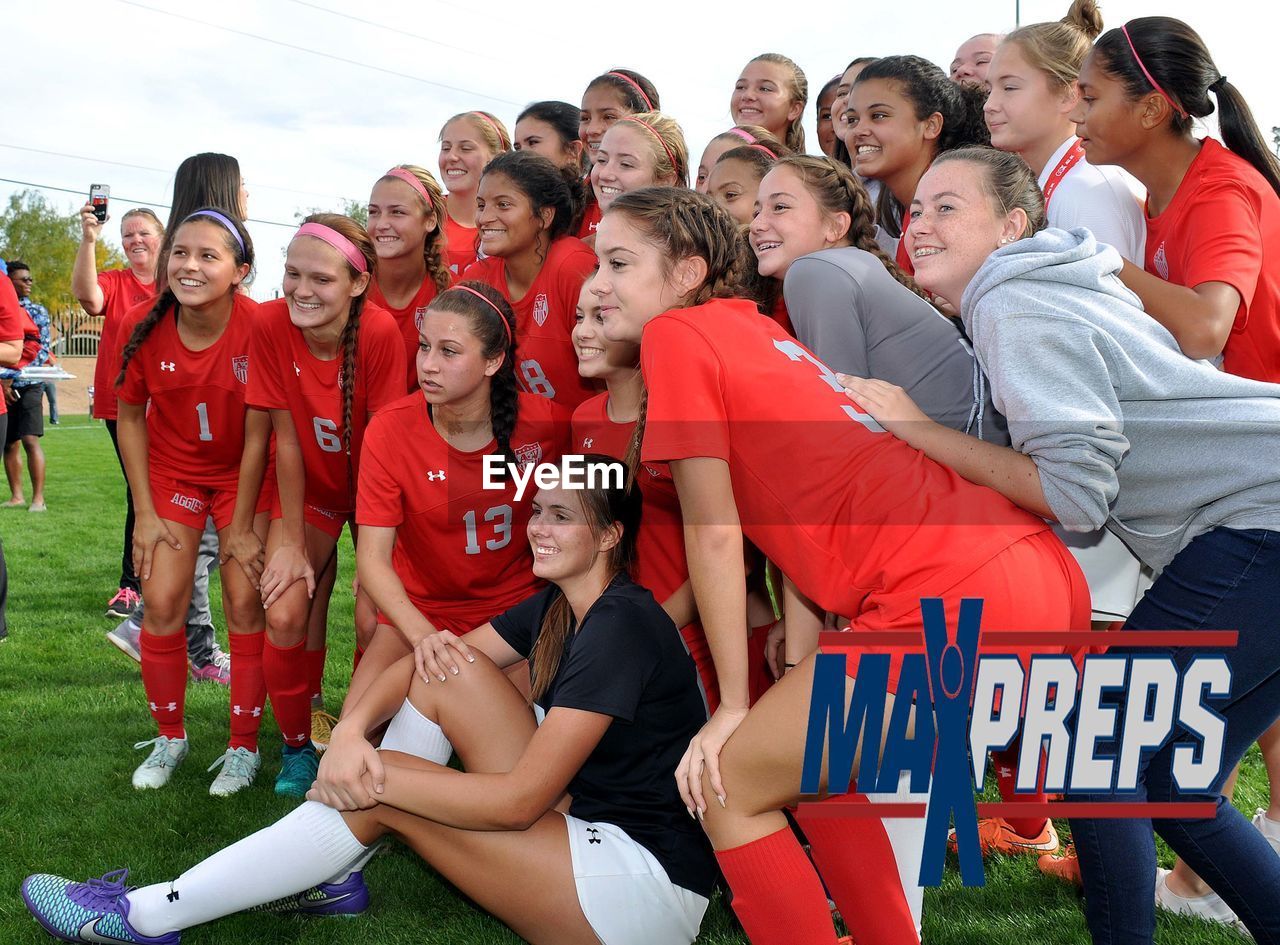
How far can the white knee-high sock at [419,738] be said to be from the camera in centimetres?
291

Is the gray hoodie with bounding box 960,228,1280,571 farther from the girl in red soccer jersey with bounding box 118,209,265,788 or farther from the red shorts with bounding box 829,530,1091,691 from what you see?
the girl in red soccer jersey with bounding box 118,209,265,788

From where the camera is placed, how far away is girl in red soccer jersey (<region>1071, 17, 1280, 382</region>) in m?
2.62

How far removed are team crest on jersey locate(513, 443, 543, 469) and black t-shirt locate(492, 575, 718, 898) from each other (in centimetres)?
97

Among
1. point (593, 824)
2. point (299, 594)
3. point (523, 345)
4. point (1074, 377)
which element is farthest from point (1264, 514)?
point (299, 594)

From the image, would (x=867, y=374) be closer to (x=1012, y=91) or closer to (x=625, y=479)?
(x=625, y=479)

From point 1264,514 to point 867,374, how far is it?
3.23 ft

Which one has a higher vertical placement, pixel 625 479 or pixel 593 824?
pixel 625 479

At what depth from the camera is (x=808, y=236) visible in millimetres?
3135

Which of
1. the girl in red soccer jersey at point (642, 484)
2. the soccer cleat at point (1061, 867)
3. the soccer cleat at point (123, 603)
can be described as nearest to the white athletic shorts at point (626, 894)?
the girl in red soccer jersey at point (642, 484)

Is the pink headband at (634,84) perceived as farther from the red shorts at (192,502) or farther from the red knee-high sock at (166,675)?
the red knee-high sock at (166,675)

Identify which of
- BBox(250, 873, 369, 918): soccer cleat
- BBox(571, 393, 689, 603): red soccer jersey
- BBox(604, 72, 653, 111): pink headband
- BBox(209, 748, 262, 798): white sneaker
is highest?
BBox(604, 72, 653, 111): pink headband

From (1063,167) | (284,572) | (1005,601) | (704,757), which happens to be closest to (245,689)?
(284,572)

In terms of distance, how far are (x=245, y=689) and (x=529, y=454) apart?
61.8 inches

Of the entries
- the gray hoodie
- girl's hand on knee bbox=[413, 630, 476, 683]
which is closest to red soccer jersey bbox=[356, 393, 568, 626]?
girl's hand on knee bbox=[413, 630, 476, 683]
